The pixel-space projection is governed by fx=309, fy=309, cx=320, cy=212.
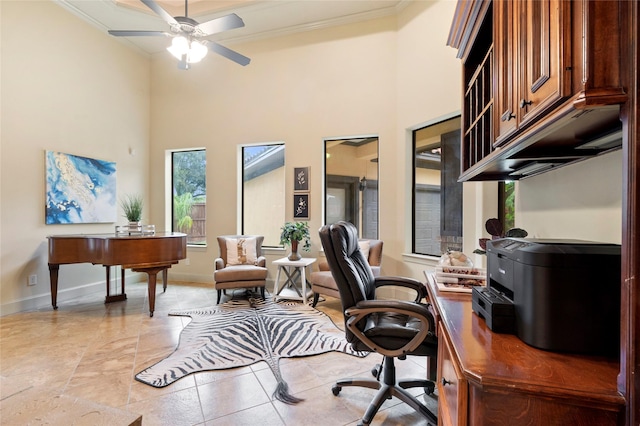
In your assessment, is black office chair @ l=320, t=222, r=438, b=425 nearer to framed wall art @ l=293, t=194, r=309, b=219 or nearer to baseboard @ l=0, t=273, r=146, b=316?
framed wall art @ l=293, t=194, r=309, b=219

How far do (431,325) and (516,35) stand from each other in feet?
4.55

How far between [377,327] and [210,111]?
16.3 ft

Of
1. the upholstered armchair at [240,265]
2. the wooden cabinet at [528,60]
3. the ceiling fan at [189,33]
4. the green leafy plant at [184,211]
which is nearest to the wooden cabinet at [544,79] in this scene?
the wooden cabinet at [528,60]

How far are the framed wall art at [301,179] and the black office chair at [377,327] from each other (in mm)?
2967

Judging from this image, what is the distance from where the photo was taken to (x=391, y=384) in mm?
1942

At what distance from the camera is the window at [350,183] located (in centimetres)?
486

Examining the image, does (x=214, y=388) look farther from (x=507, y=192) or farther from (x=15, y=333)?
(x=507, y=192)

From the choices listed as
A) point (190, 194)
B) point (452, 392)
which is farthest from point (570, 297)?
point (190, 194)

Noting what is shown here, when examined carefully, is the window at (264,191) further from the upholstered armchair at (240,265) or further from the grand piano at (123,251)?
the grand piano at (123,251)

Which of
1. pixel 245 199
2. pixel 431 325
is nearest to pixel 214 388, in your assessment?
pixel 431 325

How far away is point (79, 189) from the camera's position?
4477mm

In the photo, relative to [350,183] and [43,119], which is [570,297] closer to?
[350,183]

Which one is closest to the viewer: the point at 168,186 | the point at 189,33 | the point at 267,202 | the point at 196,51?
the point at 189,33

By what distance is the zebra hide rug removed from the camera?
8.00 feet
